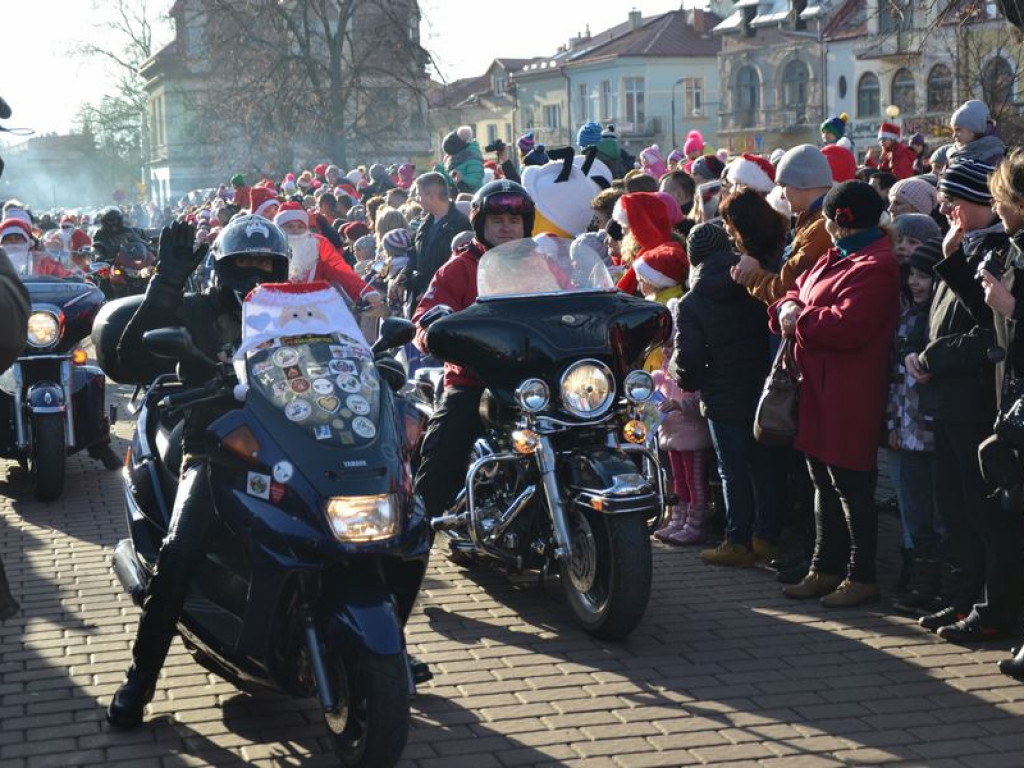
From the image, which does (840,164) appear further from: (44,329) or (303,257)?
(44,329)

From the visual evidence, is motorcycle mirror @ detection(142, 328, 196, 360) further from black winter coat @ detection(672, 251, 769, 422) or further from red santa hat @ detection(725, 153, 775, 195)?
red santa hat @ detection(725, 153, 775, 195)

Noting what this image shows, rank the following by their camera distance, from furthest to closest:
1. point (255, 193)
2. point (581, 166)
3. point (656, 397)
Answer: point (255, 193), point (581, 166), point (656, 397)

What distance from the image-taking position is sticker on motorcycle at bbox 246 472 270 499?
Result: 508cm

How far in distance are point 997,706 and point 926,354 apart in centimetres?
155

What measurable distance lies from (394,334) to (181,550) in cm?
106

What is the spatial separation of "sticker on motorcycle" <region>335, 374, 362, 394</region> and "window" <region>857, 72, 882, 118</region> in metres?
69.6

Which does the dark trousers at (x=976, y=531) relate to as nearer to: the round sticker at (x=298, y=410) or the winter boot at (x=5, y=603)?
the round sticker at (x=298, y=410)

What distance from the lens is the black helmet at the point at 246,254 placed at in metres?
5.96

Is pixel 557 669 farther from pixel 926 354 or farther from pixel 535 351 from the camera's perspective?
pixel 926 354

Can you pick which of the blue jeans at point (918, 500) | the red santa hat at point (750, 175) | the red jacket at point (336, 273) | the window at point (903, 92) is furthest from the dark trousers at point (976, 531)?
the window at point (903, 92)

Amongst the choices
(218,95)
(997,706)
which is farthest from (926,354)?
(218,95)

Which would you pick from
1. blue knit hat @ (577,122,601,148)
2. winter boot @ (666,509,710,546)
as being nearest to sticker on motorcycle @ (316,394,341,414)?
winter boot @ (666,509,710,546)

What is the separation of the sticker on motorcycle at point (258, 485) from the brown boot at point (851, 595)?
3178 millimetres

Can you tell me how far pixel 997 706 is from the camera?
5.77 m
